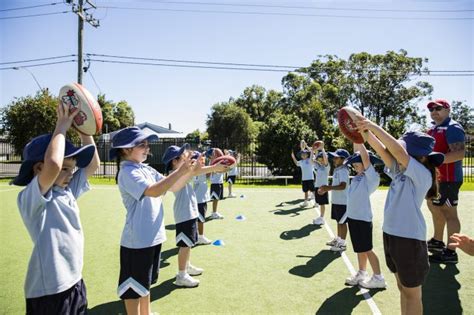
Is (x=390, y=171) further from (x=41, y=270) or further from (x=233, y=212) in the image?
(x=233, y=212)

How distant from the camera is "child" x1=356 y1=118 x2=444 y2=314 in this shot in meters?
3.57

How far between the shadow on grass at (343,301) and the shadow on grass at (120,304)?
7.25ft

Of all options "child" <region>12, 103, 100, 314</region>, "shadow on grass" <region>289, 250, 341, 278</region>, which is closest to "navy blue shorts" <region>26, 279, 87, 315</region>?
"child" <region>12, 103, 100, 314</region>

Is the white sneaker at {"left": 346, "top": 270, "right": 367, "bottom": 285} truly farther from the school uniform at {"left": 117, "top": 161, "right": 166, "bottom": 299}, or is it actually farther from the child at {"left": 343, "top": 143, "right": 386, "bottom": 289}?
the school uniform at {"left": 117, "top": 161, "right": 166, "bottom": 299}

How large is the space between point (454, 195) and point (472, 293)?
6.30ft

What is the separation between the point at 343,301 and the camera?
4.90 meters

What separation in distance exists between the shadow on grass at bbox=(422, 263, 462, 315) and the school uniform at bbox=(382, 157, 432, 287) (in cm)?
132

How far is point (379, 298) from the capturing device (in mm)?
4977

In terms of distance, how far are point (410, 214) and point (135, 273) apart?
288 centimetres

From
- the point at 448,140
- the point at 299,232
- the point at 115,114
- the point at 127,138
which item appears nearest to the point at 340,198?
the point at 299,232

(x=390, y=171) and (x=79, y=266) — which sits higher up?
(x=390, y=171)

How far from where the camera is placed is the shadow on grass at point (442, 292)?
4.56 metres

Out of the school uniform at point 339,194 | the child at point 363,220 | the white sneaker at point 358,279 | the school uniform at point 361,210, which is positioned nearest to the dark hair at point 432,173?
the child at point 363,220

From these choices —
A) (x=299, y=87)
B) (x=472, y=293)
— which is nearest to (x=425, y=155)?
(x=472, y=293)
